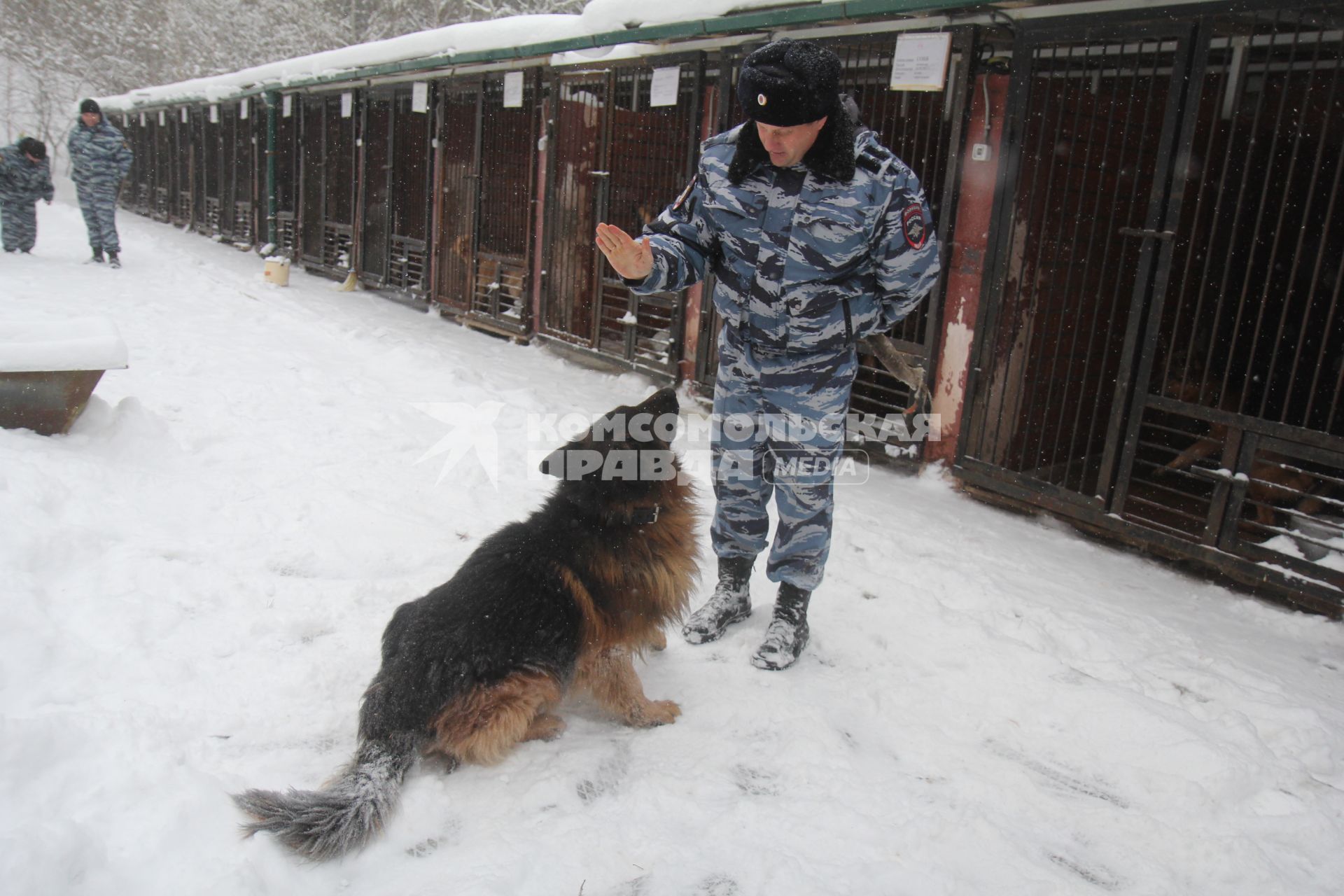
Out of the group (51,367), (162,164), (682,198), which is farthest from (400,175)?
(162,164)

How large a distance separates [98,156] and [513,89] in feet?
23.6

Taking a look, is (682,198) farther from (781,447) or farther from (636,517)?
(636,517)

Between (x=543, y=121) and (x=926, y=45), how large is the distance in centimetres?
461

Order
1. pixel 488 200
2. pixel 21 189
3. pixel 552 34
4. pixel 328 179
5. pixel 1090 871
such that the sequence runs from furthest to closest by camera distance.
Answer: pixel 328 179, pixel 21 189, pixel 488 200, pixel 552 34, pixel 1090 871

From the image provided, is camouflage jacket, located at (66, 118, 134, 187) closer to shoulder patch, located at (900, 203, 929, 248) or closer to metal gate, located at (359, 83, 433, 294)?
metal gate, located at (359, 83, 433, 294)

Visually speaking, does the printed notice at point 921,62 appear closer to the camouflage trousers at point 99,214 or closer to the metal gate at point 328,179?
the metal gate at point 328,179

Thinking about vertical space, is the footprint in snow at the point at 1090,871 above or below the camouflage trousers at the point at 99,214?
below

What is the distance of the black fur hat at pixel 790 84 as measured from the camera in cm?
250

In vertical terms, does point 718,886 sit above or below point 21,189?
below

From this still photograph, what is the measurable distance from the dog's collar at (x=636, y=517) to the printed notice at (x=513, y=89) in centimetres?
727

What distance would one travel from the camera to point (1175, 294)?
5734mm

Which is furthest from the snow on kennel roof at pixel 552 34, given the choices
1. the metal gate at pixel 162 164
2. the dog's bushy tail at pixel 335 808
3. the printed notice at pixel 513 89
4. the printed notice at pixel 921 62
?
the metal gate at pixel 162 164

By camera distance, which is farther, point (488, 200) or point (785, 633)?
point (488, 200)

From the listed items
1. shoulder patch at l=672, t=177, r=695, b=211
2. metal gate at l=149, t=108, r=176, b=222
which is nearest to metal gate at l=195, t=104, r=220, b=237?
metal gate at l=149, t=108, r=176, b=222
